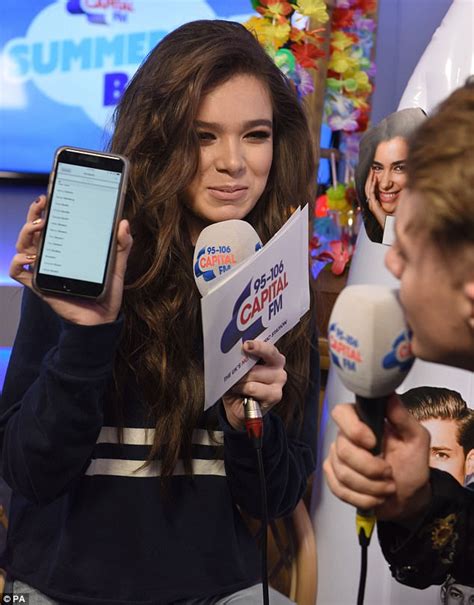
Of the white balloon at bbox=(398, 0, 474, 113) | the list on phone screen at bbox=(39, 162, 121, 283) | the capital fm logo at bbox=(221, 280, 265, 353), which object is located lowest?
the capital fm logo at bbox=(221, 280, 265, 353)

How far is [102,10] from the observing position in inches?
113

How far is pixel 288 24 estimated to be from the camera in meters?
2.11

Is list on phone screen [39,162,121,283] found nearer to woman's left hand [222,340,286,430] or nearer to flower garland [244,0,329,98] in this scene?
woman's left hand [222,340,286,430]

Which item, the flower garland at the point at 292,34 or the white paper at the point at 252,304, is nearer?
the white paper at the point at 252,304

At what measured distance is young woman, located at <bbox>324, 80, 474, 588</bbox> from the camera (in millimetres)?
695

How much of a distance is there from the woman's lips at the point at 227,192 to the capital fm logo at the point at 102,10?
67.9 inches

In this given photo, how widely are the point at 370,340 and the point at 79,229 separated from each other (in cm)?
46

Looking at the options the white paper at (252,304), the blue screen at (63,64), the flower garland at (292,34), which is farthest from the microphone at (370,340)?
the blue screen at (63,64)

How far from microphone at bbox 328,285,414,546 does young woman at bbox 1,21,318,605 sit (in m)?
0.40

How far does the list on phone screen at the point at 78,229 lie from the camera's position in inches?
43.4

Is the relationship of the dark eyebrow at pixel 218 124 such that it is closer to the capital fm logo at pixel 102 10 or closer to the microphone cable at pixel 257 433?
the microphone cable at pixel 257 433

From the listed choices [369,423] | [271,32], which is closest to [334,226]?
[271,32]

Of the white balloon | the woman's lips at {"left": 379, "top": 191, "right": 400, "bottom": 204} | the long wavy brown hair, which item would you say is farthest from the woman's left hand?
the white balloon

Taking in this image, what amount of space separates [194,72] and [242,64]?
8cm
